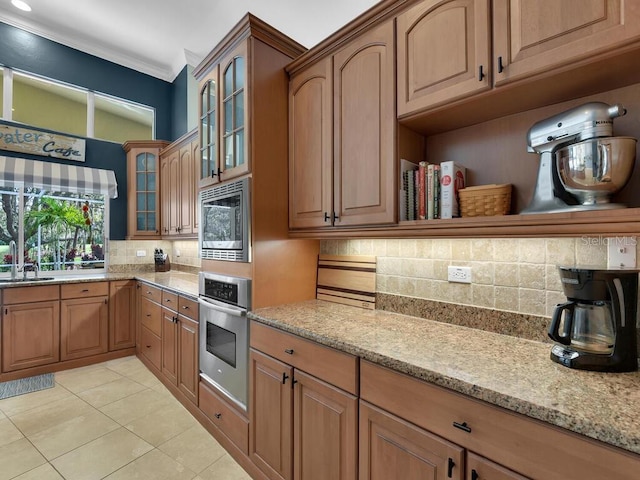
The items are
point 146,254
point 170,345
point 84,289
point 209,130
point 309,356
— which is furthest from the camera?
point 146,254

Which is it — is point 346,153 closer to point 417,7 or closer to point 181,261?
point 417,7

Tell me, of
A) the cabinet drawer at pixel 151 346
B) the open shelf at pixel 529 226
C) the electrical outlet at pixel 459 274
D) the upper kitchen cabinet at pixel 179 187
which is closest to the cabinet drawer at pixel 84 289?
the cabinet drawer at pixel 151 346

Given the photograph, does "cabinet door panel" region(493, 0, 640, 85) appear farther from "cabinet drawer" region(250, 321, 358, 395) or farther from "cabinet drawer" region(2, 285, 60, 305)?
"cabinet drawer" region(2, 285, 60, 305)

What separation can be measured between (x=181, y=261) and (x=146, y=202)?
926 mm

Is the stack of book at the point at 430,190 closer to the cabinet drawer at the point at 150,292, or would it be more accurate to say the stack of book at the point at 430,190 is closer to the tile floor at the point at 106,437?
the tile floor at the point at 106,437

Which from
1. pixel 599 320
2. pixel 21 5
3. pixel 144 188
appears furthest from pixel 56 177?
pixel 599 320

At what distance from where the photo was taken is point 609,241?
1.26 metres

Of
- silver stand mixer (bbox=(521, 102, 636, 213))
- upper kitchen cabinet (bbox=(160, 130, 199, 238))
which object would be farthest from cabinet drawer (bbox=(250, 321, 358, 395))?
upper kitchen cabinet (bbox=(160, 130, 199, 238))

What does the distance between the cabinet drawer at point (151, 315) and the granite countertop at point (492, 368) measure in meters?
1.81

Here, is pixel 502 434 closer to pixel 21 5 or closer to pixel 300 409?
pixel 300 409

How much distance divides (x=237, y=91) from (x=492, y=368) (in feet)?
6.87

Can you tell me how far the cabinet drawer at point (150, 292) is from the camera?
3.15 meters

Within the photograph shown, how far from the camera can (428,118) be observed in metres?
1.53

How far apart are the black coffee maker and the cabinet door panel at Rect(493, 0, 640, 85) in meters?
0.72
